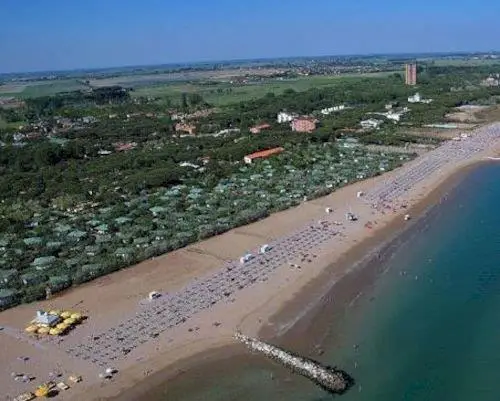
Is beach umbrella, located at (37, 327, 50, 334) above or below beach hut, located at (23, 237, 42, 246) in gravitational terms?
below

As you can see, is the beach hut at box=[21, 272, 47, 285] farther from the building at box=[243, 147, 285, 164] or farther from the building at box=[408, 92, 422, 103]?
the building at box=[408, 92, 422, 103]

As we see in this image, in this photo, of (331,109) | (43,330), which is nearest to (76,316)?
(43,330)

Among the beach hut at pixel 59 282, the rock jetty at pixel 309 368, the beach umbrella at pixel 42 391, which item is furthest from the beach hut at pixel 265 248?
the beach umbrella at pixel 42 391

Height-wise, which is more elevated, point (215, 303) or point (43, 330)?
point (43, 330)

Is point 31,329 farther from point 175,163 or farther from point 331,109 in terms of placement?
point 331,109

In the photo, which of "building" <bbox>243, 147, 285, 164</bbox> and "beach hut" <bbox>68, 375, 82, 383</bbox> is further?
"building" <bbox>243, 147, 285, 164</bbox>

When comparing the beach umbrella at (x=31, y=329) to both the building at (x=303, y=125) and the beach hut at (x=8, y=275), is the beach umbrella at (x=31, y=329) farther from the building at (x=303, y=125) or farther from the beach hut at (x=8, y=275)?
the building at (x=303, y=125)

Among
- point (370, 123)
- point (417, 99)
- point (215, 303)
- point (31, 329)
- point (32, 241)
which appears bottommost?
point (215, 303)

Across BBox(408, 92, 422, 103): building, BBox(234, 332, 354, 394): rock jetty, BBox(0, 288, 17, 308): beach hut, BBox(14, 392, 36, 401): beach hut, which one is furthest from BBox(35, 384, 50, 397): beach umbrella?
BBox(408, 92, 422, 103): building
